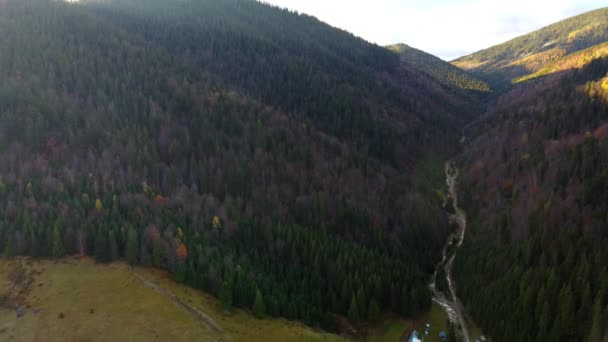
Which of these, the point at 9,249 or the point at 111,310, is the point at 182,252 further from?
the point at 9,249

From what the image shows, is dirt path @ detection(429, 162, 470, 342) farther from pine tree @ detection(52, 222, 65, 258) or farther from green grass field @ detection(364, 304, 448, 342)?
pine tree @ detection(52, 222, 65, 258)

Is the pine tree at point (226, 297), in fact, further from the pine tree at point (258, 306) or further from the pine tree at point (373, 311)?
the pine tree at point (373, 311)

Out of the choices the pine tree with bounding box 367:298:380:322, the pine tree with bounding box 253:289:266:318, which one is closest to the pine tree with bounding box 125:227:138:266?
the pine tree with bounding box 253:289:266:318

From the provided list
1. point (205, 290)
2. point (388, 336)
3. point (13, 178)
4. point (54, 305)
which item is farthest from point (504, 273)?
point (13, 178)

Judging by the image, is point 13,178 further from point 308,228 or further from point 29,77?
point 308,228

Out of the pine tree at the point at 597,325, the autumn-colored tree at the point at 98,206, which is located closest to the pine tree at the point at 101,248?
the autumn-colored tree at the point at 98,206
